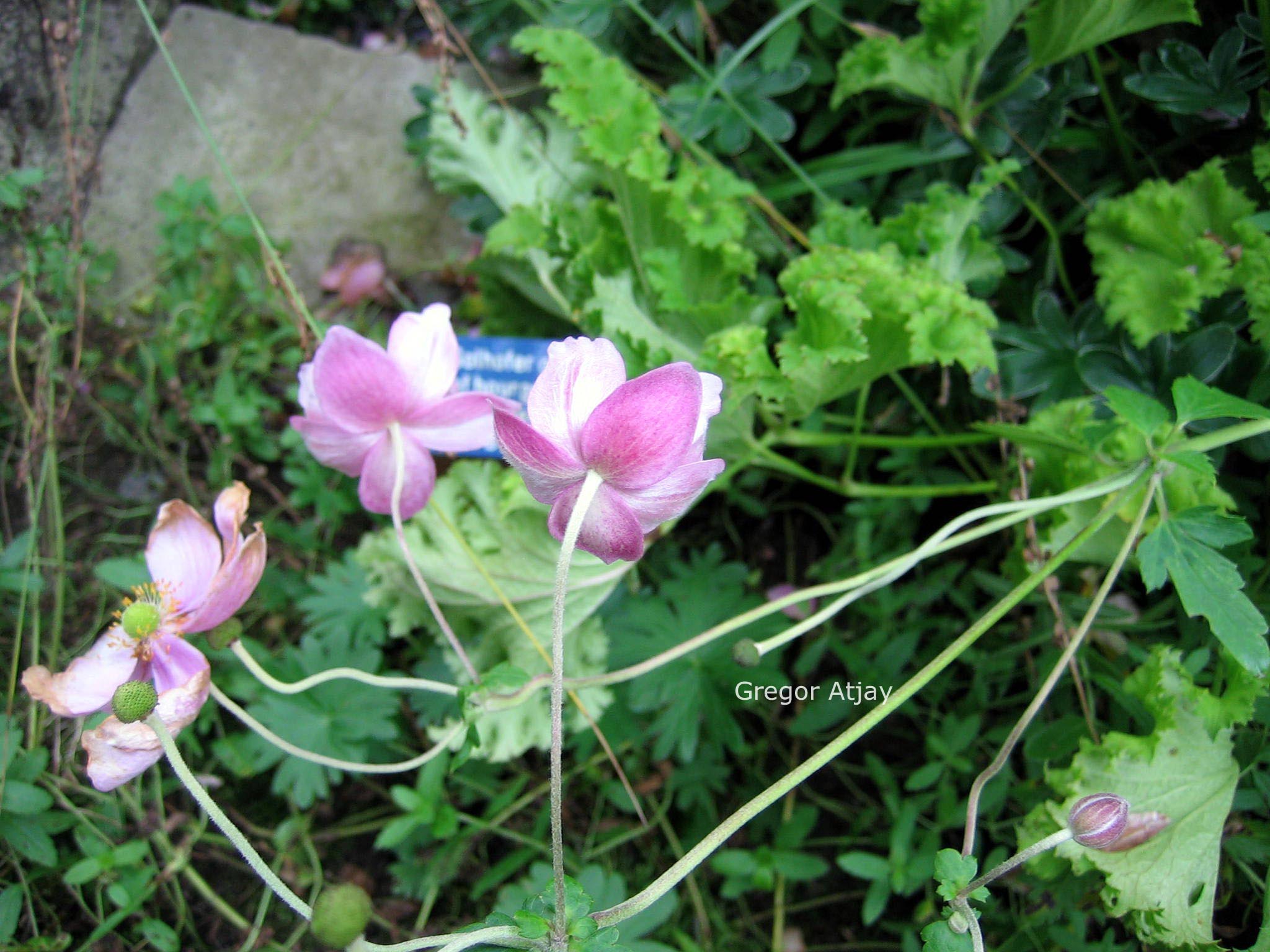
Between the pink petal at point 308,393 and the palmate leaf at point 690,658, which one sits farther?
the palmate leaf at point 690,658

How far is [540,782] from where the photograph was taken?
170 cm

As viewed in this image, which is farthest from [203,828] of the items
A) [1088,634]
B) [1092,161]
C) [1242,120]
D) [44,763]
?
[1242,120]

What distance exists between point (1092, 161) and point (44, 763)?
221 cm

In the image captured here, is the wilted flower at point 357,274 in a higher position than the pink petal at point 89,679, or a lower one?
lower

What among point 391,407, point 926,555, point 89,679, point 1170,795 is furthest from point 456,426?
point 1170,795

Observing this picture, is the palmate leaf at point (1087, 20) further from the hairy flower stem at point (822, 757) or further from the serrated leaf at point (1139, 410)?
the hairy flower stem at point (822, 757)

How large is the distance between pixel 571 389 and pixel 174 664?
0.59 meters

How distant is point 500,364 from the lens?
5.21 feet

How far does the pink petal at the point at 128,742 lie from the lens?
90cm

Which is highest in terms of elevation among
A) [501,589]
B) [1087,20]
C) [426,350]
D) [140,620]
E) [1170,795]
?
[1087,20]

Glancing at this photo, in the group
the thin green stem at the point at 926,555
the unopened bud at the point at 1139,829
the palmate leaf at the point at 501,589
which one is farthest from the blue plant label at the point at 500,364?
the unopened bud at the point at 1139,829

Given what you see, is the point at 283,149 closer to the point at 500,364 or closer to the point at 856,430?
the point at 500,364

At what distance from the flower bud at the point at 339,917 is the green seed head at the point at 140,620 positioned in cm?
42

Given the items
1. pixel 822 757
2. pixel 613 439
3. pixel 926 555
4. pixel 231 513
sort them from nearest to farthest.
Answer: pixel 613 439 < pixel 822 757 < pixel 231 513 < pixel 926 555
